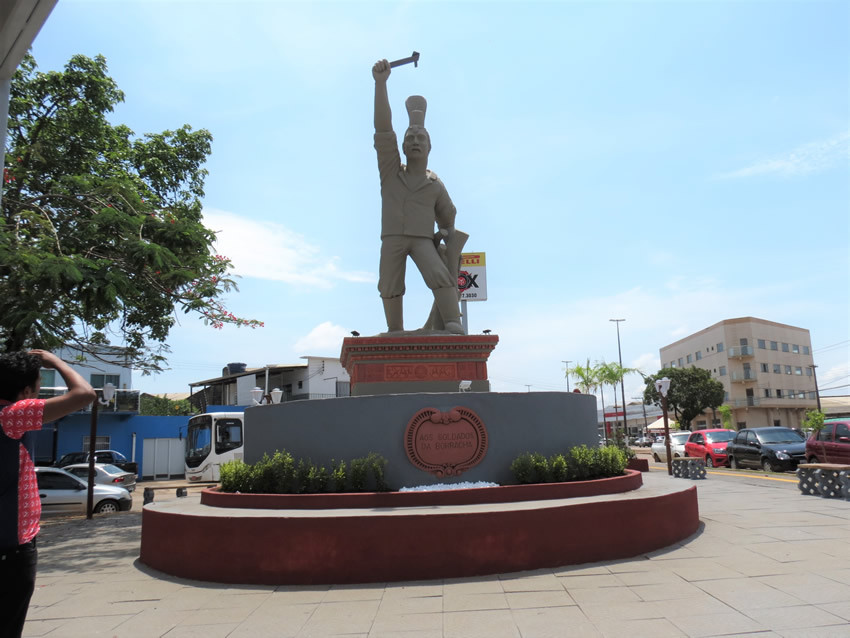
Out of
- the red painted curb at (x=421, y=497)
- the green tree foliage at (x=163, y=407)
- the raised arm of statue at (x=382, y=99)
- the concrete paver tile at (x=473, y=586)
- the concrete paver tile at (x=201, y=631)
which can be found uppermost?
the raised arm of statue at (x=382, y=99)

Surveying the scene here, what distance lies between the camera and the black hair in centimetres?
320

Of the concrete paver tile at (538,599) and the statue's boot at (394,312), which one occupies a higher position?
the statue's boot at (394,312)

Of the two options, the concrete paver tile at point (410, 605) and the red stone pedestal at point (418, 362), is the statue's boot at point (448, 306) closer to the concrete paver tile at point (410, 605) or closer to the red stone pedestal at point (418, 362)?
the red stone pedestal at point (418, 362)

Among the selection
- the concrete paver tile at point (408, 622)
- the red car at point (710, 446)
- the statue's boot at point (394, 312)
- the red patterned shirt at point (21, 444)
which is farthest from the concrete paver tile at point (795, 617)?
the red car at point (710, 446)

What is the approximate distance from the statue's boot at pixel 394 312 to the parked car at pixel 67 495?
10.4 meters

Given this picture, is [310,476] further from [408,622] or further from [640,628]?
[640,628]

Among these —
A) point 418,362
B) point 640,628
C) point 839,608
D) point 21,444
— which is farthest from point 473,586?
point 21,444

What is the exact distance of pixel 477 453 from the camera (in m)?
7.68

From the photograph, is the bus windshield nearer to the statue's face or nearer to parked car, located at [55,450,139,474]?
parked car, located at [55,450,139,474]

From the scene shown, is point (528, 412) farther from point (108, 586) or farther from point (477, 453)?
point (108, 586)

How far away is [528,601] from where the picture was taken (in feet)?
17.5

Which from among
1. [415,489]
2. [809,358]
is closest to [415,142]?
[415,489]

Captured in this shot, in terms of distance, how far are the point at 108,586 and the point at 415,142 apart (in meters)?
7.01

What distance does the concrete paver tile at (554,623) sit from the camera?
15.0 ft
